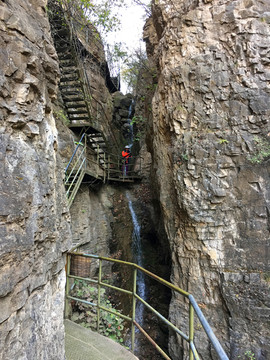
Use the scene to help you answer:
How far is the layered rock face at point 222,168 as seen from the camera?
17.1 ft

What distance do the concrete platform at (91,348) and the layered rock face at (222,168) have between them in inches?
131

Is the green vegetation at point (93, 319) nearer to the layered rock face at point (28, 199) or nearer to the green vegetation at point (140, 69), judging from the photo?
the layered rock face at point (28, 199)

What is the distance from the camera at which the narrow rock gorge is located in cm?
192

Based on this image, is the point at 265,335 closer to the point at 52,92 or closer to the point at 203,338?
the point at 203,338

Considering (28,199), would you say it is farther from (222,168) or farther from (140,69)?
(140,69)

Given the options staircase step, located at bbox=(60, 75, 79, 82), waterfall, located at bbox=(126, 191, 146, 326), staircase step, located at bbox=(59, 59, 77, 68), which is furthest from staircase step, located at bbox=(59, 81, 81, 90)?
waterfall, located at bbox=(126, 191, 146, 326)

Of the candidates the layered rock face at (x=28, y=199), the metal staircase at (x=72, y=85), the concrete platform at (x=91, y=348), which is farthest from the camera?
the metal staircase at (x=72, y=85)

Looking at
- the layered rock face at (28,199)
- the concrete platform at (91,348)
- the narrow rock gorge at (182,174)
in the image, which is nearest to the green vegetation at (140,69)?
the narrow rock gorge at (182,174)

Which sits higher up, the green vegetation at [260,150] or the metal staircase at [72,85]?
the metal staircase at [72,85]

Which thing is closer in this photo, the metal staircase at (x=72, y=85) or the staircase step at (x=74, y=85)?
the metal staircase at (x=72, y=85)

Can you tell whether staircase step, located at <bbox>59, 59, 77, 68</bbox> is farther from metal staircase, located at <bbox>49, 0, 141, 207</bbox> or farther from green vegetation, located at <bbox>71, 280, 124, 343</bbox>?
green vegetation, located at <bbox>71, 280, 124, 343</bbox>

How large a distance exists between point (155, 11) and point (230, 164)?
6602 millimetres

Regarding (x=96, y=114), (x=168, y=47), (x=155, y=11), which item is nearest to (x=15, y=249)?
(x=168, y=47)

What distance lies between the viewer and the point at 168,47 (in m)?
6.83
